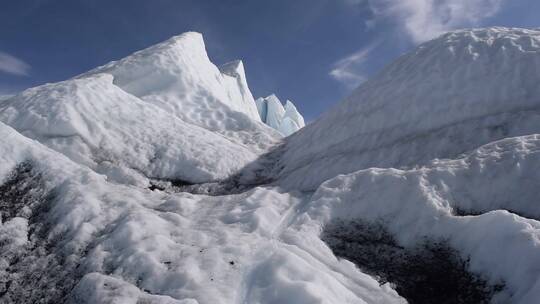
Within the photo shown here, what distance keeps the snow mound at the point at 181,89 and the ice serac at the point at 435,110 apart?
3.41m

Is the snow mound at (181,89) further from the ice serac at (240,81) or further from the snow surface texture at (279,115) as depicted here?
the snow surface texture at (279,115)

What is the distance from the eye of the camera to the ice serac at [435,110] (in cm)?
883

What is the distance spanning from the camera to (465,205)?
6.68 m

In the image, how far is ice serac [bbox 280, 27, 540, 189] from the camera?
883 centimetres

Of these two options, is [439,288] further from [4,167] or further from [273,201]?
[4,167]

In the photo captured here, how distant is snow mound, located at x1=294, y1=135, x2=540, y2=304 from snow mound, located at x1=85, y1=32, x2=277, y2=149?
22.7 ft

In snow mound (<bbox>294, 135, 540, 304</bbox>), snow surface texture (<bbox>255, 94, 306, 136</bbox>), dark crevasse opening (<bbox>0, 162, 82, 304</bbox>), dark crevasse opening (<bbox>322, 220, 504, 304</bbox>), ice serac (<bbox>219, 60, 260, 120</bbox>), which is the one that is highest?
snow surface texture (<bbox>255, 94, 306, 136</bbox>)

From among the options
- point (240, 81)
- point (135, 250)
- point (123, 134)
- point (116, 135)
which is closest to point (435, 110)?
point (135, 250)

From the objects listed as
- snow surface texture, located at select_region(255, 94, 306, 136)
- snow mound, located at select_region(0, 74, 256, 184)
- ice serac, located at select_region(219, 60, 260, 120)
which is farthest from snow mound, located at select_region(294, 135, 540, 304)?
snow surface texture, located at select_region(255, 94, 306, 136)

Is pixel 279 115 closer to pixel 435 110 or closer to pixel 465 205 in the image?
pixel 435 110

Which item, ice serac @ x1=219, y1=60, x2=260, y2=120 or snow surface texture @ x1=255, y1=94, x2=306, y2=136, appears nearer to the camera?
ice serac @ x1=219, y1=60, x2=260, y2=120

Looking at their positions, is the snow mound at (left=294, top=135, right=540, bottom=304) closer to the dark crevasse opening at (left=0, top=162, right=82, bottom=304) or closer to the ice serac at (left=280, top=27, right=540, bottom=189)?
the ice serac at (left=280, top=27, right=540, bottom=189)

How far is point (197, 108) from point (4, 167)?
10549 mm

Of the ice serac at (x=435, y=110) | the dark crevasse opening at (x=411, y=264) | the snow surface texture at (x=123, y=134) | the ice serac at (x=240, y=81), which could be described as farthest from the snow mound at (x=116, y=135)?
the ice serac at (x=240, y=81)
